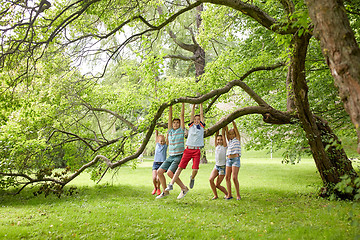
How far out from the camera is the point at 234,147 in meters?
7.23

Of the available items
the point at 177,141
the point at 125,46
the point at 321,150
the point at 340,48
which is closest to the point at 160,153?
the point at 177,141

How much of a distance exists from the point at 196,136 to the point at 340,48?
439cm

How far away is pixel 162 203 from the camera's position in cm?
748

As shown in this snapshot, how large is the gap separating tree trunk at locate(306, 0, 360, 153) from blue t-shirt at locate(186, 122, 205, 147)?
4.18 m

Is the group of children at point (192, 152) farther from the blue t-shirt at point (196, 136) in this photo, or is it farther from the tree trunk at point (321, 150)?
the tree trunk at point (321, 150)

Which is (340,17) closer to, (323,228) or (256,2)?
(323,228)

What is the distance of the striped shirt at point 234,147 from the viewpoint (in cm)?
718

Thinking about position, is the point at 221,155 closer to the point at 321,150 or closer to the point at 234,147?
the point at 234,147

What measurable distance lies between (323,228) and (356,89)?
10.7 feet

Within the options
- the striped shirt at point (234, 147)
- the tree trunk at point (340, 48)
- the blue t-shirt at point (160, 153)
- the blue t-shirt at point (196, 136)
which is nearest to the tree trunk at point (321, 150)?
the striped shirt at point (234, 147)

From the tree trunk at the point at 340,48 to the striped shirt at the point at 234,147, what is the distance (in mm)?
4695

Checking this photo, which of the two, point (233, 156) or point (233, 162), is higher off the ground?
point (233, 156)

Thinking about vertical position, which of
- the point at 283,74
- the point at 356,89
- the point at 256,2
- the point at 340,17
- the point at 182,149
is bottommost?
the point at 182,149

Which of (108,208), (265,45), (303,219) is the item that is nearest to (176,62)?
(265,45)
